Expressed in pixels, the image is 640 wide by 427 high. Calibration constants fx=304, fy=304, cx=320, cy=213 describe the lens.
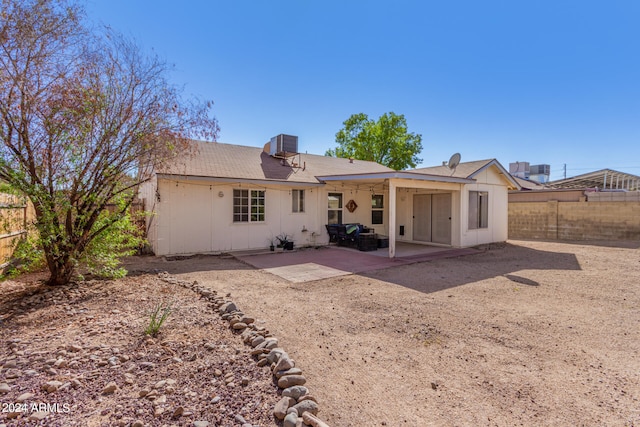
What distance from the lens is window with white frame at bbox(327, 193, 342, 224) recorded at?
12.6 meters

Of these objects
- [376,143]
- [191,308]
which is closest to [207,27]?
[191,308]

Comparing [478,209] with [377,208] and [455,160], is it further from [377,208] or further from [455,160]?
[377,208]

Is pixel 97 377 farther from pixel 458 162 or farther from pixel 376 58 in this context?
pixel 376 58

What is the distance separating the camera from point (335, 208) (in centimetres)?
1270

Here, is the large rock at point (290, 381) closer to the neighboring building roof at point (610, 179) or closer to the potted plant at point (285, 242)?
the potted plant at point (285, 242)

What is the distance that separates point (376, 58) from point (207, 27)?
7.41 m

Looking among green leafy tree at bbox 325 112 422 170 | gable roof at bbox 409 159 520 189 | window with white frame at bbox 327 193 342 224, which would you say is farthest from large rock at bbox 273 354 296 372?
green leafy tree at bbox 325 112 422 170

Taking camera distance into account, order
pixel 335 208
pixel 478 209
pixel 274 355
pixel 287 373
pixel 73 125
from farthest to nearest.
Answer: pixel 335 208 → pixel 478 209 → pixel 73 125 → pixel 274 355 → pixel 287 373

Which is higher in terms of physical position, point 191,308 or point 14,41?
point 14,41

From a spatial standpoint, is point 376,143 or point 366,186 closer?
point 366,186

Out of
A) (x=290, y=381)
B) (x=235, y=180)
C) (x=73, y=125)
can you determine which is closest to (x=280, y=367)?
(x=290, y=381)

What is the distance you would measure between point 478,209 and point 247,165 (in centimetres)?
940

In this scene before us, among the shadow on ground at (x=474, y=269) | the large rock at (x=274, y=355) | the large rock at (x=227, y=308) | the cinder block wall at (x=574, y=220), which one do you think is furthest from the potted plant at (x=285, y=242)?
the cinder block wall at (x=574, y=220)

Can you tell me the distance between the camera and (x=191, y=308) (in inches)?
178
